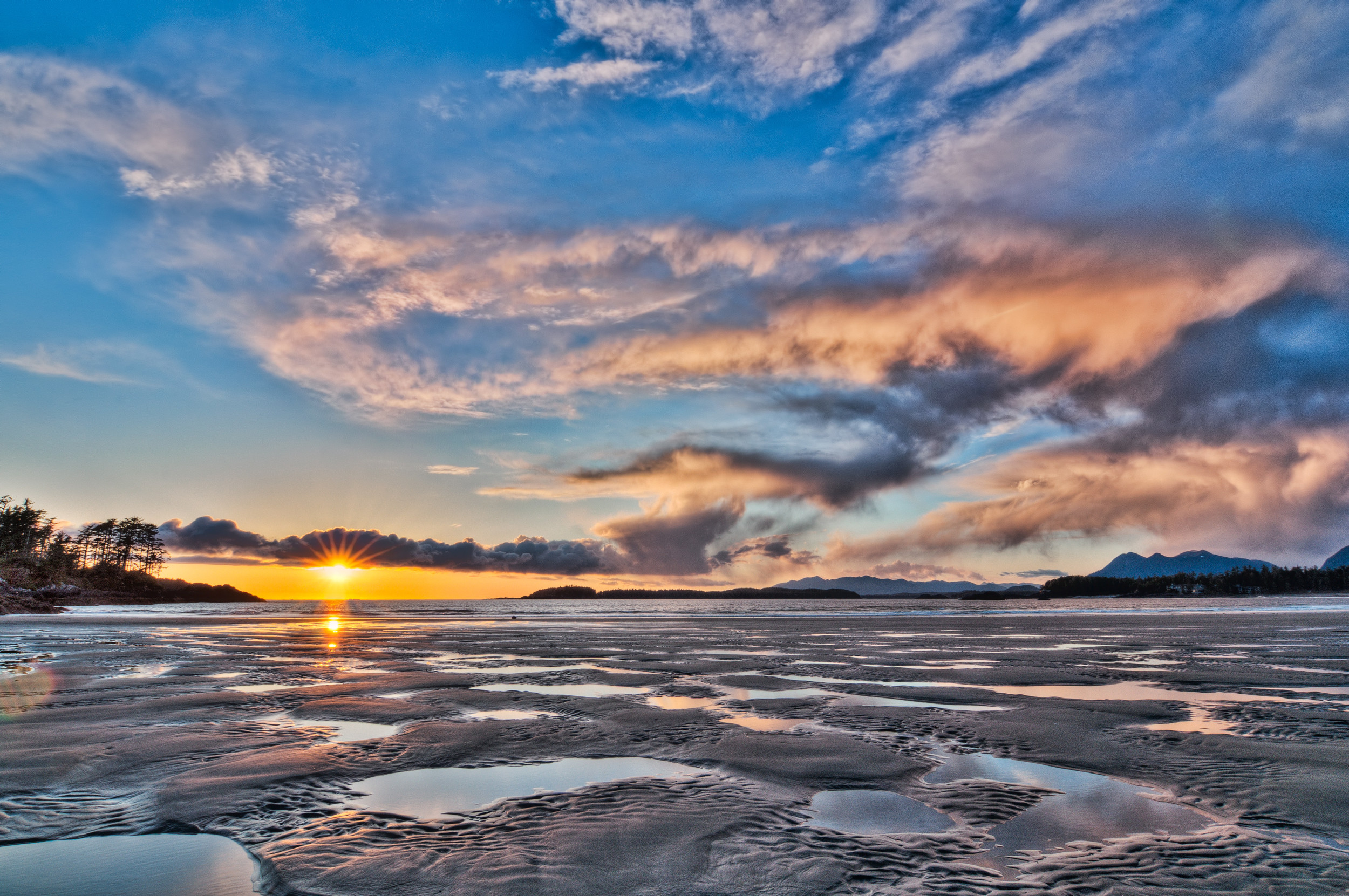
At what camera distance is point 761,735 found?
8406 millimetres

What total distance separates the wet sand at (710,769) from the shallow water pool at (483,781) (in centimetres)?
8

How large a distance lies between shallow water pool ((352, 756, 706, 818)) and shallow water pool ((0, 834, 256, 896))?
1.20 metres

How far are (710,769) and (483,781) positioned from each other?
2244 millimetres

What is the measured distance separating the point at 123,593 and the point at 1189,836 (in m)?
144

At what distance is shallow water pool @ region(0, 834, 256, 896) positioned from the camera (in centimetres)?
392

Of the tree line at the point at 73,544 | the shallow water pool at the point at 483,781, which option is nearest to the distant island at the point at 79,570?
the tree line at the point at 73,544

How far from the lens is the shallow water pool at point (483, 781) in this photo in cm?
565

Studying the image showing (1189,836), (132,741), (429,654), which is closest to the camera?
(1189,836)

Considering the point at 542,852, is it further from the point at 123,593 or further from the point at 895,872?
the point at 123,593

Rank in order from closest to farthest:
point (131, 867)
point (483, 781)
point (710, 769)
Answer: point (131, 867), point (483, 781), point (710, 769)

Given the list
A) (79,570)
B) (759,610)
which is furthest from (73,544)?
(759,610)

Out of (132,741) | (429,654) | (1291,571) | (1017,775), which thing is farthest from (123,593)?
(1291,571)

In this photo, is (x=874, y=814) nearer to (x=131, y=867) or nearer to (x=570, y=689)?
→ (x=131, y=867)

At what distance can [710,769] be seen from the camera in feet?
22.4
